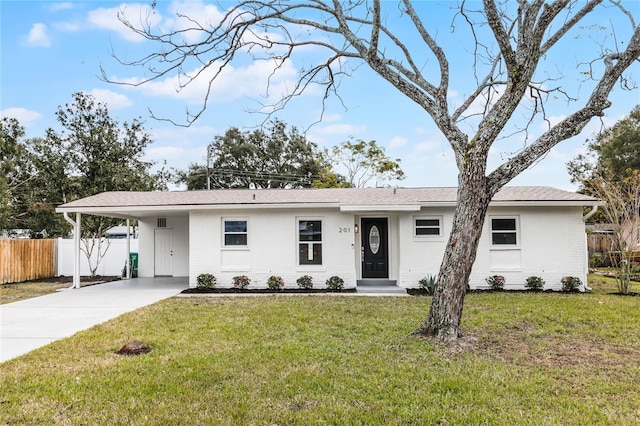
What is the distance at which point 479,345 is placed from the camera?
627 cm

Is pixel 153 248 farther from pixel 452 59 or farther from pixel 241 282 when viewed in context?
pixel 452 59

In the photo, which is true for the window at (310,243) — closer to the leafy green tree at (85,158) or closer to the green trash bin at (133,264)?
the green trash bin at (133,264)

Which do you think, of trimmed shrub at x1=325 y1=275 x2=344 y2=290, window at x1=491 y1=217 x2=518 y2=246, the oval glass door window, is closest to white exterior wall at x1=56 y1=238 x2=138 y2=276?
trimmed shrub at x1=325 y1=275 x2=344 y2=290

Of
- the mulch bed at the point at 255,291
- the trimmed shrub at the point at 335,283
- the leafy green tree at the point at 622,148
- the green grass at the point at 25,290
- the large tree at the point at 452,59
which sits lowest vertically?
the mulch bed at the point at 255,291

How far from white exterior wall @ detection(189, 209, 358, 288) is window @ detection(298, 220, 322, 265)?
14 cm

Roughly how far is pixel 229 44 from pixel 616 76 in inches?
251

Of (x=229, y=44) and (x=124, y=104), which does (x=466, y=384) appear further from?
(x=124, y=104)

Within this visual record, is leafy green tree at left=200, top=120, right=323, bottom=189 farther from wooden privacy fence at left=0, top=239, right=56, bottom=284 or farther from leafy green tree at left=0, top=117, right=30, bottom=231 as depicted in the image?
wooden privacy fence at left=0, top=239, right=56, bottom=284

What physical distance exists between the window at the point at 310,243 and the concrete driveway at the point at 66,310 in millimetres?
3895

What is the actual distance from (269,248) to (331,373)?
8269 millimetres

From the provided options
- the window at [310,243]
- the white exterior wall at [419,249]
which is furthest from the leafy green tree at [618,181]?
the window at [310,243]

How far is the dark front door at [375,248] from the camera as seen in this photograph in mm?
13859

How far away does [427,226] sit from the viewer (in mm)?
13016

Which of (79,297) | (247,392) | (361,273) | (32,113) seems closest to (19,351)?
(247,392)
